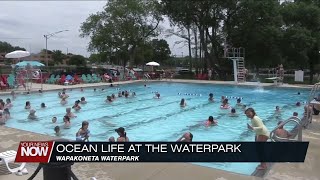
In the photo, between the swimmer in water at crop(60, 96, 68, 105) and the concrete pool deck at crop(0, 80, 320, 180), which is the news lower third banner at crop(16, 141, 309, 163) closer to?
the concrete pool deck at crop(0, 80, 320, 180)

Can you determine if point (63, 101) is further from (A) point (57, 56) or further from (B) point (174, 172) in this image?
(A) point (57, 56)

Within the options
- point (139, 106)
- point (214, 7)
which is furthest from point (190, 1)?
point (139, 106)

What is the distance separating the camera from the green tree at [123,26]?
39375mm

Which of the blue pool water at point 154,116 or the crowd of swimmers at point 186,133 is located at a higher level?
the crowd of swimmers at point 186,133

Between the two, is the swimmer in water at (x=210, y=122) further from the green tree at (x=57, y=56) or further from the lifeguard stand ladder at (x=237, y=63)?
the green tree at (x=57, y=56)

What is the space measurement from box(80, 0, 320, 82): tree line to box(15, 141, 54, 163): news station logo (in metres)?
27.9

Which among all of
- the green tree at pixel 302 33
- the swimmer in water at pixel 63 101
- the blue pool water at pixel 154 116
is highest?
the green tree at pixel 302 33

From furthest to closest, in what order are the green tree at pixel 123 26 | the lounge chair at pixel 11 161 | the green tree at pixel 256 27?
the green tree at pixel 123 26, the green tree at pixel 256 27, the lounge chair at pixel 11 161

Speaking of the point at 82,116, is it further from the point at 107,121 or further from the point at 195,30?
the point at 195,30

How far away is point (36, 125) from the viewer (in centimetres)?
1238

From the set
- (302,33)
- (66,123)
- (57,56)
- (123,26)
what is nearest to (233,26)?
(302,33)

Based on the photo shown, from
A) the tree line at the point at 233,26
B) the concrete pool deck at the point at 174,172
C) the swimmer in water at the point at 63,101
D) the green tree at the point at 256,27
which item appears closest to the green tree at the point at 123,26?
the tree line at the point at 233,26

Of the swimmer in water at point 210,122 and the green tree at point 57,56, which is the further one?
the green tree at point 57,56

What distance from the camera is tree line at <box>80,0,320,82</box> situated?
3078cm
